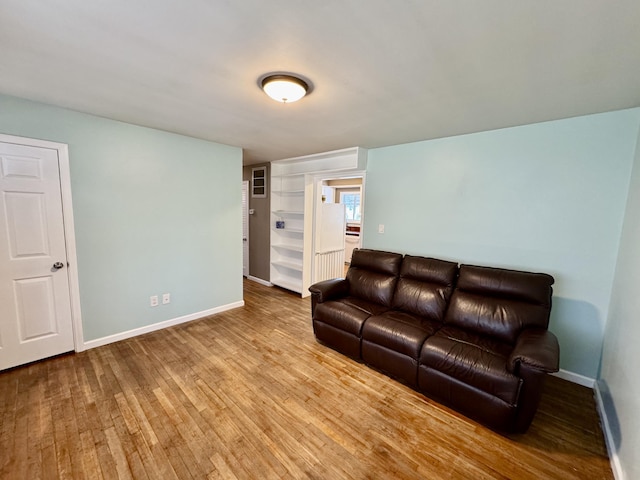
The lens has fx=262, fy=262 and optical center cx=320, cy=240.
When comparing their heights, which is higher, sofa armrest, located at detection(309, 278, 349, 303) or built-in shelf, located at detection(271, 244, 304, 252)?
built-in shelf, located at detection(271, 244, 304, 252)

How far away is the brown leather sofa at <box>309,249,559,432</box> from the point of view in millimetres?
1704

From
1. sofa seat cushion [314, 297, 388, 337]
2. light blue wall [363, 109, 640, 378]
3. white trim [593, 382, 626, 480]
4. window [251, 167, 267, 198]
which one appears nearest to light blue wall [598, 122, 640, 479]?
white trim [593, 382, 626, 480]

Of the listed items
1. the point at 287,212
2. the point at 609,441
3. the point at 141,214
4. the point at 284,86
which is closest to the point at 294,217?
the point at 287,212

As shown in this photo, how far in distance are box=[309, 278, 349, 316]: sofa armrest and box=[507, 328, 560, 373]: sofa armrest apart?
1648 millimetres

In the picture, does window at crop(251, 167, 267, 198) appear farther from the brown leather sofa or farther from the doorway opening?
the brown leather sofa

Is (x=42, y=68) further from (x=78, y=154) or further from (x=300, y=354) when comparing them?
(x=300, y=354)

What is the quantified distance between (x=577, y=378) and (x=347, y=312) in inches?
83.1

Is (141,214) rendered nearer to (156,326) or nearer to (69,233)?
(69,233)

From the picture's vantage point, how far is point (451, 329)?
2340 millimetres

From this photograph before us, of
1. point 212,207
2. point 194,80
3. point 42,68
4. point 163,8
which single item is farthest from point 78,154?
point 163,8

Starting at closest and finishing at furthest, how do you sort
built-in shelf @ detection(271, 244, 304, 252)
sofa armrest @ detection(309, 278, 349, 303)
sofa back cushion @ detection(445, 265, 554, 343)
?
sofa back cushion @ detection(445, 265, 554, 343)
sofa armrest @ detection(309, 278, 349, 303)
built-in shelf @ detection(271, 244, 304, 252)

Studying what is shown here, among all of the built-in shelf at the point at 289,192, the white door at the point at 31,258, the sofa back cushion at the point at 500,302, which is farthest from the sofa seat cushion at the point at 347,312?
the white door at the point at 31,258

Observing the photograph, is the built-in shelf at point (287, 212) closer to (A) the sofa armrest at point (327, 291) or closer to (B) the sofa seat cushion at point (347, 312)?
(A) the sofa armrest at point (327, 291)

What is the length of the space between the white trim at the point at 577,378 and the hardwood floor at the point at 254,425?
0.31ft
